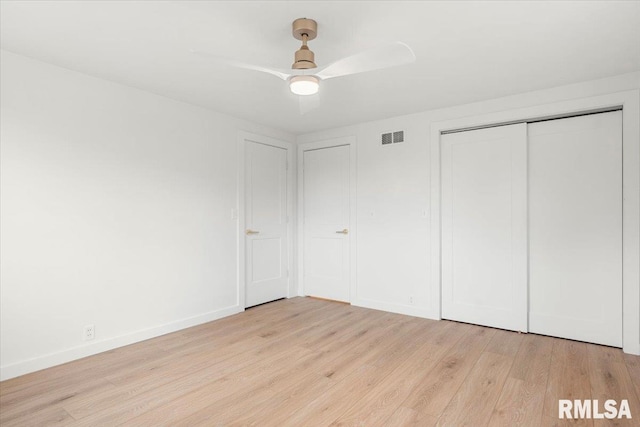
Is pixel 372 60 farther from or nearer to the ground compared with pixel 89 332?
farther from the ground

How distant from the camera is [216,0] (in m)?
1.94

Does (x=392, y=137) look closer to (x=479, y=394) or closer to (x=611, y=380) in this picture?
(x=479, y=394)

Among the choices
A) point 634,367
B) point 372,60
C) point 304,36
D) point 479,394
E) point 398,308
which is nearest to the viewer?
point 372,60

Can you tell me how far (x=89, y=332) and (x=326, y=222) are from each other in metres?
2.99

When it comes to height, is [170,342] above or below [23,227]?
below

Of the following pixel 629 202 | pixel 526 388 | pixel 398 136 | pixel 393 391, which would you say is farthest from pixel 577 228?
pixel 393 391

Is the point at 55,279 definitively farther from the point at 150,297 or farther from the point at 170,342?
the point at 170,342

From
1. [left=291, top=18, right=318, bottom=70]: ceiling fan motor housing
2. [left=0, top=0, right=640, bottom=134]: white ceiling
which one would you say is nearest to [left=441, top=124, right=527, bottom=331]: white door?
[left=0, top=0, right=640, bottom=134]: white ceiling

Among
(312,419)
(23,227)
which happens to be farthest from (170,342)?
(312,419)

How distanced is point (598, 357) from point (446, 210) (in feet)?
6.07

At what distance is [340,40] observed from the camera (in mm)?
2340

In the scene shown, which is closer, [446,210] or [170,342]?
[170,342]

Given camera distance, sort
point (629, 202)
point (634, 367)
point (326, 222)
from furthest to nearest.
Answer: point (326, 222) < point (629, 202) < point (634, 367)

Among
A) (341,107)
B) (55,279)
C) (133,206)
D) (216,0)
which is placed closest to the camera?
(216,0)
